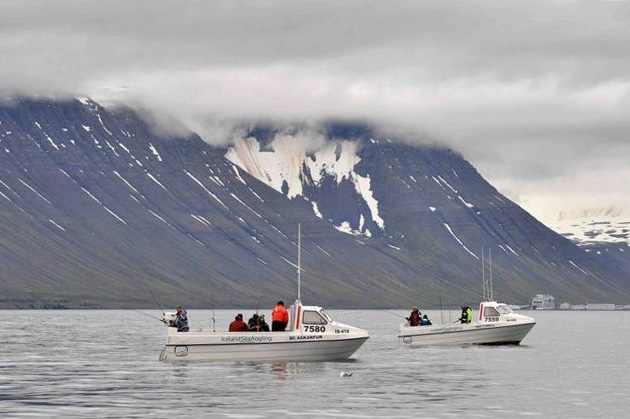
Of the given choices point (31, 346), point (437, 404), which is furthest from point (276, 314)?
point (31, 346)

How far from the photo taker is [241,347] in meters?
88.5

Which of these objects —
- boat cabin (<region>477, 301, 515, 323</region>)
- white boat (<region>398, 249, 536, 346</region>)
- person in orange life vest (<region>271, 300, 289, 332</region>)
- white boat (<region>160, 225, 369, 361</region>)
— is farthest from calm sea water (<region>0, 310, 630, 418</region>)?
boat cabin (<region>477, 301, 515, 323</region>)

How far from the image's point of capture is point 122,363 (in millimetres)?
95812

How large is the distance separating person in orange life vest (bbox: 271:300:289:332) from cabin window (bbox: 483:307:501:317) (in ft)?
121

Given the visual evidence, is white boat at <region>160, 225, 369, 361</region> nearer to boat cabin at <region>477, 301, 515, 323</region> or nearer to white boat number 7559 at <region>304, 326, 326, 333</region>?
white boat number 7559 at <region>304, 326, 326, 333</region>

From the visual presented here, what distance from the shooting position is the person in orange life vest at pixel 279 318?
3501 inches

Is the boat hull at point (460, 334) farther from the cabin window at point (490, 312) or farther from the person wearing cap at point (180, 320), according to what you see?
the person wearing cap at point (180, 320)

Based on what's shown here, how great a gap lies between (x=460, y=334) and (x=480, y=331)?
7.44 ft

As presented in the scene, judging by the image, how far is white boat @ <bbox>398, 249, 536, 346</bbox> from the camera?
390 feet

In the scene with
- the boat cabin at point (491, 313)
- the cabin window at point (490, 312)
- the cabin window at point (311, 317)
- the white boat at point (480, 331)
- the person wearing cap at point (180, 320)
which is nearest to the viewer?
the person wearing cap at point (180, 320)

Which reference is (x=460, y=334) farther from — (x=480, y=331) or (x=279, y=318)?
(x=279, y=318)

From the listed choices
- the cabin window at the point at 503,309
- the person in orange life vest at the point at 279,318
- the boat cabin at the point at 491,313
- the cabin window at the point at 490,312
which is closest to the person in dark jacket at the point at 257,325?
the person in orange life vest at the point at 279,318

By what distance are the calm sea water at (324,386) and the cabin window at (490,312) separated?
11203mm

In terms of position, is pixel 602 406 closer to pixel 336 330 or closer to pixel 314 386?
pixel 314 386
